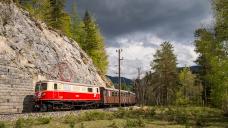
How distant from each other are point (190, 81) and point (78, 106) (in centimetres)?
4254

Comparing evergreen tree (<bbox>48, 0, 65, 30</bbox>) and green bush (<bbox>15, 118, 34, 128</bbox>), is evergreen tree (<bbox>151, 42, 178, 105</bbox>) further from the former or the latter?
green bush (<bbox>15, 118, 34, 128</bbox>)

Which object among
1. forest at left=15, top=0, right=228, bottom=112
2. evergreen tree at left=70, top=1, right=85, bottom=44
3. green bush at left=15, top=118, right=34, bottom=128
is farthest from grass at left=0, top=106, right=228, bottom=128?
evergreen tree at left=70, top=1, right=85, bottom=44

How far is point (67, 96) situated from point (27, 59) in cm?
838

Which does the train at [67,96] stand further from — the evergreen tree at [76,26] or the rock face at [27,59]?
the evergreen tree at [76,26]

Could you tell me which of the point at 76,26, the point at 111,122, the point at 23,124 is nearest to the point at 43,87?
the point at 111,122

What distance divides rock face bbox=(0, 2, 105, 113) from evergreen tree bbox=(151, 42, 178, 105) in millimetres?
19206

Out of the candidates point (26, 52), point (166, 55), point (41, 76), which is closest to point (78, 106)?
point (41, 76)

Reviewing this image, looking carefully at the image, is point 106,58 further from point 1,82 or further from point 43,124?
point 43,124

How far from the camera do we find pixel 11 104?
34.9 metres

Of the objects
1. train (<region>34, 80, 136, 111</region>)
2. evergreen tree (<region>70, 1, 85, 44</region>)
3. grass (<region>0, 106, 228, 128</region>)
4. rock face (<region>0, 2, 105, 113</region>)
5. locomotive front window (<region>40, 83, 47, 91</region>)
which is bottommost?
grass (<region>0, 106, 228, 128</region>)

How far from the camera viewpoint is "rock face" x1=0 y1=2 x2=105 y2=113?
117 feet

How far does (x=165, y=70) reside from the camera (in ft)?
234

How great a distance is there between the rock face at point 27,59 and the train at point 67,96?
252 cm

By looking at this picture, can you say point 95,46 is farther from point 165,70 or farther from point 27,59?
point 27,59
